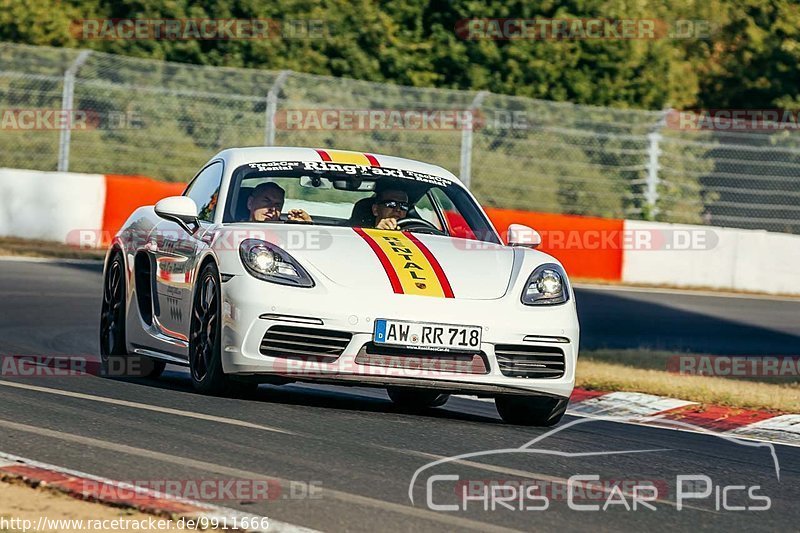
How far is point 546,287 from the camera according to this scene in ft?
26.2

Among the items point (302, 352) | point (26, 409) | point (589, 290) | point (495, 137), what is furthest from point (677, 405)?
point (495, 137)

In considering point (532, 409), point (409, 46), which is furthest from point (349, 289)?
point (409, 46)

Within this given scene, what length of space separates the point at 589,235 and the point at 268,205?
13825mm

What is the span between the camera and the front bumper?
7.42m

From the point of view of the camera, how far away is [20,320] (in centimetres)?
1254

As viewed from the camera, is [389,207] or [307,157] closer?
[389,207]

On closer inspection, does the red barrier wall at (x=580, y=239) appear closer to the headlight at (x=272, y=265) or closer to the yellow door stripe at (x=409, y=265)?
the yellow door stripe at (x=409, y=265)

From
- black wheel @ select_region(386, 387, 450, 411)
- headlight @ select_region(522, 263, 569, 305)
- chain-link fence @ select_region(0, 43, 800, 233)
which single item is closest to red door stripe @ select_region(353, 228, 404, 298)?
→ headlight @ select_region(522, 263, 569, 305)

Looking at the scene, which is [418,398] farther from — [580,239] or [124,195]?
[580,239]

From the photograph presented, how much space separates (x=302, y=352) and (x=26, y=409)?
130 centimetres

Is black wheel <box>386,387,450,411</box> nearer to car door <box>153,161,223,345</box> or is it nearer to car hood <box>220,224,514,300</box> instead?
car hood <box>220,224,514,300</box>

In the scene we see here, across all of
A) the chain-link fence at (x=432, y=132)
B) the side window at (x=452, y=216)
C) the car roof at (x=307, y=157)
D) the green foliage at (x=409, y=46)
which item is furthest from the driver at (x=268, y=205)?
the green foliage at (x=409, y=46)

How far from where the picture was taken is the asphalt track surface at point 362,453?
5320 millimetres

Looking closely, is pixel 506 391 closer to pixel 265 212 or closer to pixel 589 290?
pixel 265 212
